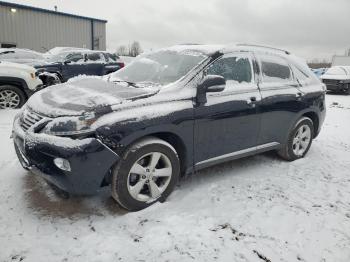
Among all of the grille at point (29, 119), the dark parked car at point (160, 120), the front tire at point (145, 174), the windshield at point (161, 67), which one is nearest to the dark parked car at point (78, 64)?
the windshield at point (161, 67)

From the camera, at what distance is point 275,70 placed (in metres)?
4.56

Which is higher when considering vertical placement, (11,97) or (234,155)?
(11,97)

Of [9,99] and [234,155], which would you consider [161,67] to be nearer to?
[234,155]

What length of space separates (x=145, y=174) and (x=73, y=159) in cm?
75

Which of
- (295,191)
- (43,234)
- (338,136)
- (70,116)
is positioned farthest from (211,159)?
(338,136)

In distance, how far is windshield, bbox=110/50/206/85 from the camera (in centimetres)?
378

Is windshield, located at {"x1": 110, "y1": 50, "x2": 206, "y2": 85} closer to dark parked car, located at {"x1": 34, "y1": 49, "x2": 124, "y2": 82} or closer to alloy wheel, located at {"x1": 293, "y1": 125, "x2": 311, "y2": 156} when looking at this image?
alloy wheel, located at {"x1": 293, "y1": 125, "x2": 311, "y2": 156}

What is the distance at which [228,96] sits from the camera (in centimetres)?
385

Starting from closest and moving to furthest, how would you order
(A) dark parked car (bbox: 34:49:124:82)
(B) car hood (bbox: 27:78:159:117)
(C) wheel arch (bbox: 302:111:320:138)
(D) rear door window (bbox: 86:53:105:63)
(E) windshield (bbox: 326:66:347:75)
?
(B) car hood (bbox: 27:78:159:117)
(C) wheel arch (bbox: 302:111:320:138)
(A) dark parked car (bbox: 34:49:124:82)
(D) rear door window (bbox: 86:53:105:63)
(E) windshield (bbox: 326:66:347:75)

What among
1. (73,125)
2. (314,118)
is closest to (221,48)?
(73,125)

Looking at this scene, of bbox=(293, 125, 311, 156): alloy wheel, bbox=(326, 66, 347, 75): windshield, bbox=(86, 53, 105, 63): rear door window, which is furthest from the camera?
bbox=(326, 66, 347, 75): windshield

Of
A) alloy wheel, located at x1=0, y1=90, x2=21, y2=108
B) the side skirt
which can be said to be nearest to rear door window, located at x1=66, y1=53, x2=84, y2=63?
alloy wheel, located at x1=0, y1=90, x2=21, y2=108

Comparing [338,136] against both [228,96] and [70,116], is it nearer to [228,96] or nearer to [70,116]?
[228,96]

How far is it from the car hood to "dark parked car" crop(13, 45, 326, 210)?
11 mm
